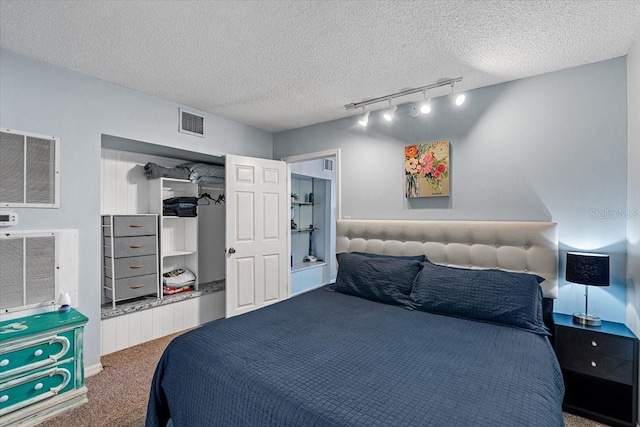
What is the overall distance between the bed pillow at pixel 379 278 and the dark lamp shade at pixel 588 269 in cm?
102

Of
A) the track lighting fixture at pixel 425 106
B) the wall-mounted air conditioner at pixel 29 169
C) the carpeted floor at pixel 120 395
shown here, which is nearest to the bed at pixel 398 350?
the carpeted floor at pixel 120 395

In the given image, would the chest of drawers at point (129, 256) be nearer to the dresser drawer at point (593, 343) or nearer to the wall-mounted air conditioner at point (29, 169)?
the wall-mounted air conditioner at point (29, 169)

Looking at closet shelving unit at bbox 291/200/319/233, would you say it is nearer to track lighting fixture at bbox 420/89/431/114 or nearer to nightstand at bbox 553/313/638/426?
track lighting fixture at bbox 420/89/431/114

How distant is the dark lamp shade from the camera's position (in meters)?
2.02

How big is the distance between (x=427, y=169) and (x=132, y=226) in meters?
3.06

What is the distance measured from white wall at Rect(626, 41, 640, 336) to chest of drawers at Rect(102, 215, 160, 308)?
410 cm

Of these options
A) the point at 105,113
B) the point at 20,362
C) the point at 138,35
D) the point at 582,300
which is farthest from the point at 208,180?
the point at 582,300

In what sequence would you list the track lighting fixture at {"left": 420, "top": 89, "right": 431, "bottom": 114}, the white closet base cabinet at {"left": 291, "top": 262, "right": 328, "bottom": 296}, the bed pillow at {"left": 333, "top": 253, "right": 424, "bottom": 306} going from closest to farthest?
the bed pillow at {"left": 333, "top": 253, "right": 424, "bottom": 306} → the track lighting fixture at {"left": 420, "top": 89, "right": 431, "bottom": 114} → the white closet base cabinet at {"left": 291, "top": 262, "right": 328, "bottom": 296}

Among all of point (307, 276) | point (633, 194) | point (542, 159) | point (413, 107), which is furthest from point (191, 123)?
point (633, 194)

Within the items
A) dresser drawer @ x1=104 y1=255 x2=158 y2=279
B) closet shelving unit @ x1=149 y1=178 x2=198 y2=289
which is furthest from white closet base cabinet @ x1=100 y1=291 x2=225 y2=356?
dresser drawer @ x1=104 y1=255 x2=158 y2=279

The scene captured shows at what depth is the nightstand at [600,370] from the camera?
191cm

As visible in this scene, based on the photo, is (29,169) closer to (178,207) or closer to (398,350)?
(178,207)

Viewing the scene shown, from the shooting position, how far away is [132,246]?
127 inches

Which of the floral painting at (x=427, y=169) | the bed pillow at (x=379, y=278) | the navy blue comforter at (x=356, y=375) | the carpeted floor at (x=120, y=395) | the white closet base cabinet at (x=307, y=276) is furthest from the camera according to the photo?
the white closet base cabinet at (x=307, y=276)
